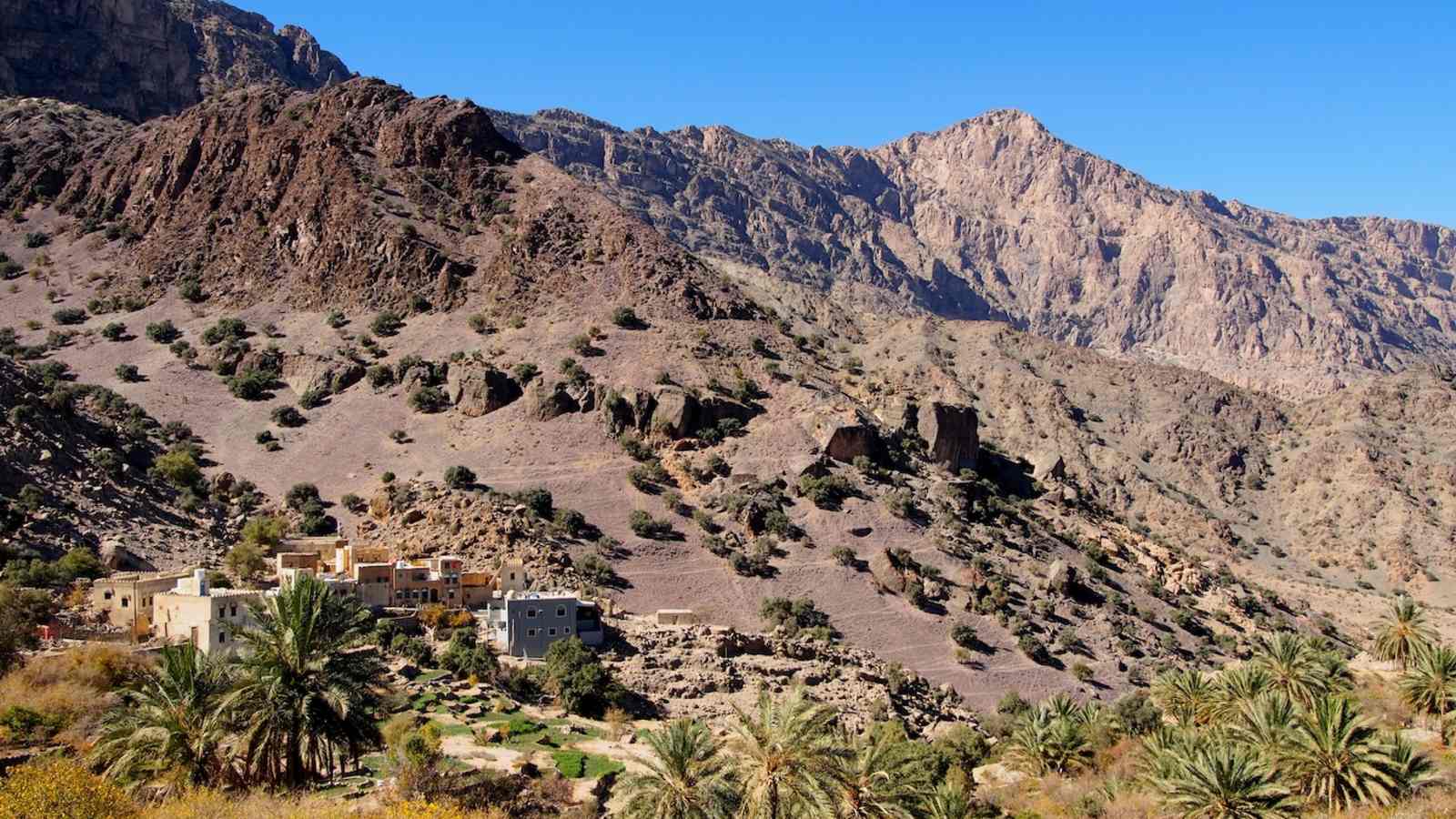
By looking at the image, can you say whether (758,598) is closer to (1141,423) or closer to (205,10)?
(1141,423)

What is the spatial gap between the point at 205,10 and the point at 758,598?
415 ft

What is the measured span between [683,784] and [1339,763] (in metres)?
12.8

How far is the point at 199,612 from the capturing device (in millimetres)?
36750

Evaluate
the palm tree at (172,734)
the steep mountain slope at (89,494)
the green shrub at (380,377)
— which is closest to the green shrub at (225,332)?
the green shrub at (380,377)

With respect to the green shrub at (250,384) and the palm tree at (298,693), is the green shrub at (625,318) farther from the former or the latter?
the palm tree at (298,693)

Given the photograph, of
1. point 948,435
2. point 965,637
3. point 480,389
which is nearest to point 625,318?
point 480,389

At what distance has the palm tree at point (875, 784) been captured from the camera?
21859 mm

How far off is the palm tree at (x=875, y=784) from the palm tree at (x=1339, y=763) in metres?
7.60

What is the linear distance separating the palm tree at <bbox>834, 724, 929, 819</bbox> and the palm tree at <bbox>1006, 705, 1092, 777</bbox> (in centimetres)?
975

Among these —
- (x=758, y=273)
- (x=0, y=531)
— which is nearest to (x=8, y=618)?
(x=0, y=531)

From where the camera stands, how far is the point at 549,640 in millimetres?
42719

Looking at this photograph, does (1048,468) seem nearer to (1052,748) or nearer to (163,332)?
(1052,748)

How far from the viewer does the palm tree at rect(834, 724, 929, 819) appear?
21.9 meters

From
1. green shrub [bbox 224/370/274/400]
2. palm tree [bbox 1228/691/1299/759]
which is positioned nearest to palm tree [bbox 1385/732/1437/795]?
palm tree [bbox 1228/691/1299/759]
